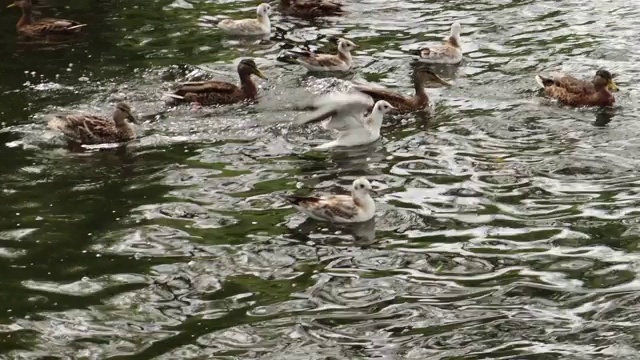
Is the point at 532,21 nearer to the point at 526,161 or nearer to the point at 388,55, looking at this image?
the point at 388,55

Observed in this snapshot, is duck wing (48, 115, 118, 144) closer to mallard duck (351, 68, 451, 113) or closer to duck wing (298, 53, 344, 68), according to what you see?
mallard duck (351, 68, 451, 113)

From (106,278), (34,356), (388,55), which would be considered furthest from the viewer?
(388,55)

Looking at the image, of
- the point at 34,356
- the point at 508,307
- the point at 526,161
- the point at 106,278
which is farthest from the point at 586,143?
the point at 34,356

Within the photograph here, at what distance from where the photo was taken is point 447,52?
19.6 metres

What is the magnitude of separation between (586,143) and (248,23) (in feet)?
31.6

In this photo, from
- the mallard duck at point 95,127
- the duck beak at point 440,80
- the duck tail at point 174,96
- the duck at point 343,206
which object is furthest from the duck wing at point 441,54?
the duck at point 343,206

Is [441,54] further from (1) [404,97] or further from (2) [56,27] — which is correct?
(2) [56,27]

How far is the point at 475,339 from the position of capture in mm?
9781

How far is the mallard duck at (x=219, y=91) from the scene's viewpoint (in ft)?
57.5

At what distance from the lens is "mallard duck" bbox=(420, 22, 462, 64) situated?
19.4m

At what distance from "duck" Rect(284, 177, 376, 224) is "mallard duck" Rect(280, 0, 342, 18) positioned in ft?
37.6

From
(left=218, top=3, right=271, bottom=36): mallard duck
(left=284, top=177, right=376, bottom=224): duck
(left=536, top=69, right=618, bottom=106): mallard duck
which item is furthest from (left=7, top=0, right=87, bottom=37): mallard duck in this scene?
(left=284, top=177, right=376, bottom=224): duck

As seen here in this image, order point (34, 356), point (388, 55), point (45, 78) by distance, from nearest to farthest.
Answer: point (34, 356) < point (45, 78) < point (388, 55)

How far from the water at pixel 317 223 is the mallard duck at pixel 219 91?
0.35m
